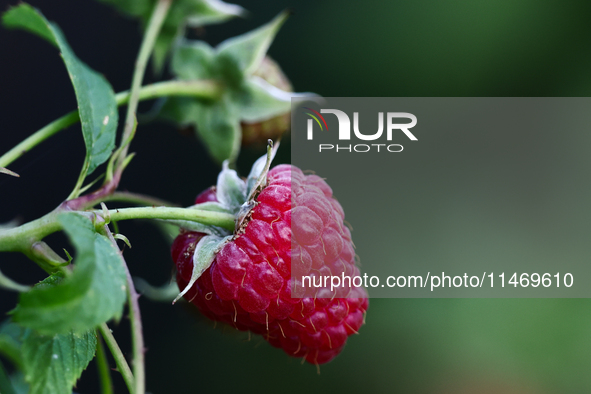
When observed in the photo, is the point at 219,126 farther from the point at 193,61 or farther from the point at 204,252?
the point at 204,252

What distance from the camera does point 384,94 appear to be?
155cm

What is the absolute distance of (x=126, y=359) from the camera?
31 centimetres

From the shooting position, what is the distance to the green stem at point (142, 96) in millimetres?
373

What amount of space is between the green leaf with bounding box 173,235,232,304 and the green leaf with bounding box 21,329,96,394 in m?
0.07

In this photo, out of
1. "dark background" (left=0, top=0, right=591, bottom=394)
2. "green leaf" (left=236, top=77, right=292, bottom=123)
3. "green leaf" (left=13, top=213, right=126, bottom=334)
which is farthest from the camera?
"dark background" (left=0, top=0, right=591, bottom=394)

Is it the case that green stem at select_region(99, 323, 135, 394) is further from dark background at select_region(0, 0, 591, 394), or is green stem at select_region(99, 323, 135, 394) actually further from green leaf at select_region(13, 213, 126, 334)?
dark background at select_region(0, 0, 591, 394)

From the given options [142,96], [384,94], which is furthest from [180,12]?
[384,94]

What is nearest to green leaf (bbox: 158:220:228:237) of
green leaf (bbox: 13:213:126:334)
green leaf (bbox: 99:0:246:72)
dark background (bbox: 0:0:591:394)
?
green leaf (bbox: 13:213:126:334)

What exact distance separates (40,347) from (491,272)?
1328mm

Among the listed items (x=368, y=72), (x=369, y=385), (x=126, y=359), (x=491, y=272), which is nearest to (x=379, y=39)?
(x=368, y=72)

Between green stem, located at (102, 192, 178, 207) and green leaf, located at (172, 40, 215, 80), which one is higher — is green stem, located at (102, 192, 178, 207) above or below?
below

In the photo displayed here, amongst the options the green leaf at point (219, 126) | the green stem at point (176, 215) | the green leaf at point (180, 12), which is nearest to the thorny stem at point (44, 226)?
the green stem at point (176, 215)

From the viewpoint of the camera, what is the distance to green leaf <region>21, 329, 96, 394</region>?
0.29 meters

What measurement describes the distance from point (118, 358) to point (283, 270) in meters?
0.14
